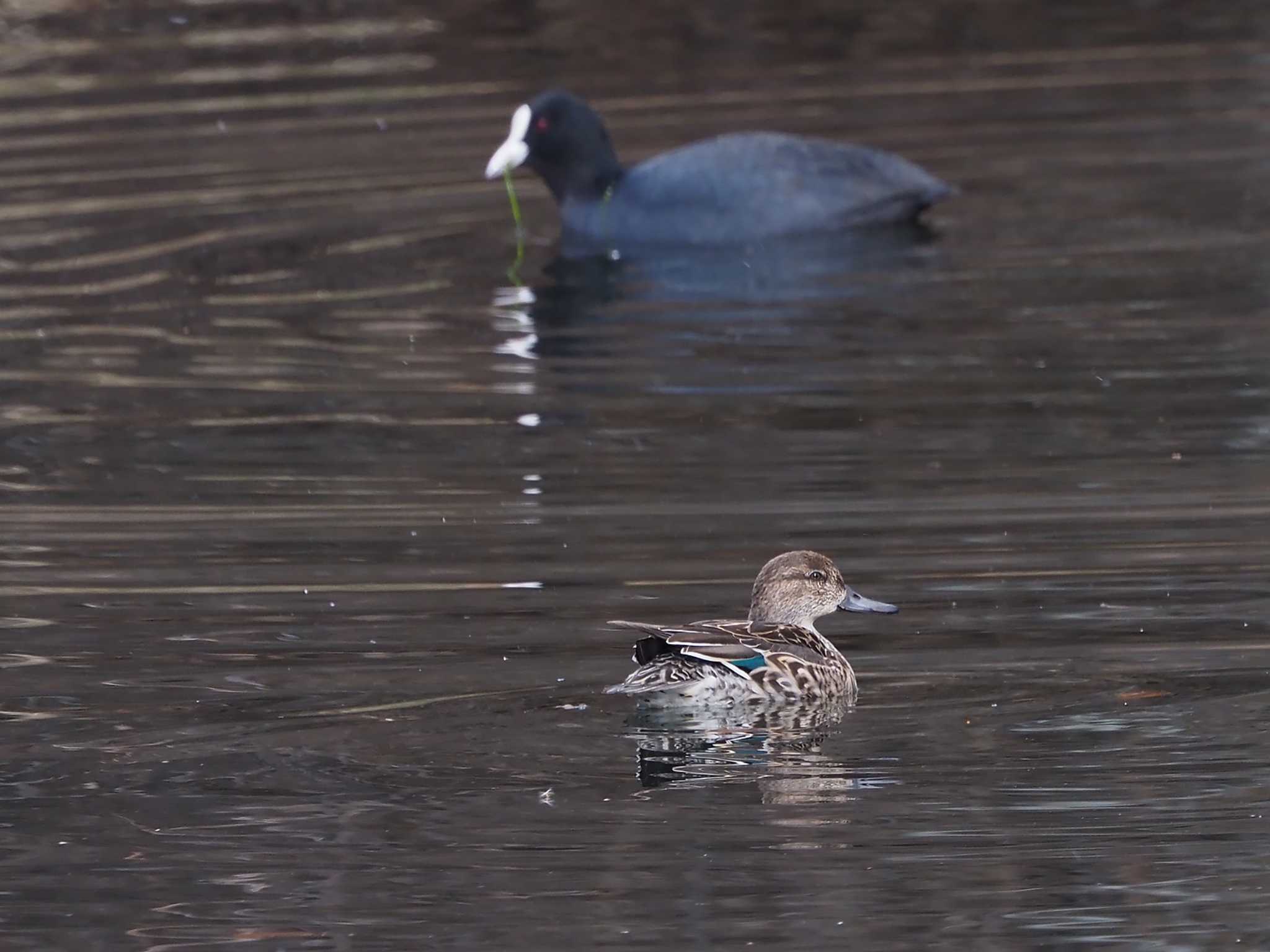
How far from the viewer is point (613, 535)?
8.35 metres

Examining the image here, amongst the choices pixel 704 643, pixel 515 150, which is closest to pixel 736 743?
pixel 704 643

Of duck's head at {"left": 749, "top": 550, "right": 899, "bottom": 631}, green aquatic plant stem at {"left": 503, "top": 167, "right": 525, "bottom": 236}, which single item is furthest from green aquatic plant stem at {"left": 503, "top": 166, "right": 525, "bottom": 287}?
duck's head at {"left": 749, "top": 550, "right": 899, "bottom": 631}

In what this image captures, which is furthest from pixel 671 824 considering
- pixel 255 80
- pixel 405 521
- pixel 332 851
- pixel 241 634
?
pixel 255 80

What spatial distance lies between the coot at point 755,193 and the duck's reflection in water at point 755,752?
22.5 feet

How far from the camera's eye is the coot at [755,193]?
44.2 ft

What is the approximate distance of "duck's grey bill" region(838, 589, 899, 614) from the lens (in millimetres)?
7234

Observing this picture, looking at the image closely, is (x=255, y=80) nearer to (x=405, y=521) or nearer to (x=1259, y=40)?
(x=1259, y=40)

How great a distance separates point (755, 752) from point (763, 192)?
288 inches

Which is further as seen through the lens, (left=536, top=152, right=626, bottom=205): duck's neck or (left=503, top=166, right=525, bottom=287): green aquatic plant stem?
(left=536, top=152, right=626, bottom=205): duck's neck

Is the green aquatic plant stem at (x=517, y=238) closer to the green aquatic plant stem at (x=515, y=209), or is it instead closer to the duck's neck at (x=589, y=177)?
the green aquatic plant stem at (x=515, y=209)

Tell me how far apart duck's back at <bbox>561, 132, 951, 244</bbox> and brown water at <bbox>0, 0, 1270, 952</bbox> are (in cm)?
27

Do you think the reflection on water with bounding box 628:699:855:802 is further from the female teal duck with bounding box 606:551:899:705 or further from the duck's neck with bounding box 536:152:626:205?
the duck's neck with bounding box 536:152:626:205

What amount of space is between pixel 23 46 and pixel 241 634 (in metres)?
13.1

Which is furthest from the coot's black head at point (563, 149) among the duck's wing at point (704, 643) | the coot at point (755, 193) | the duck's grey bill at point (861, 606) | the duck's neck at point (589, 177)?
the duck's wing at point (704, 643)
